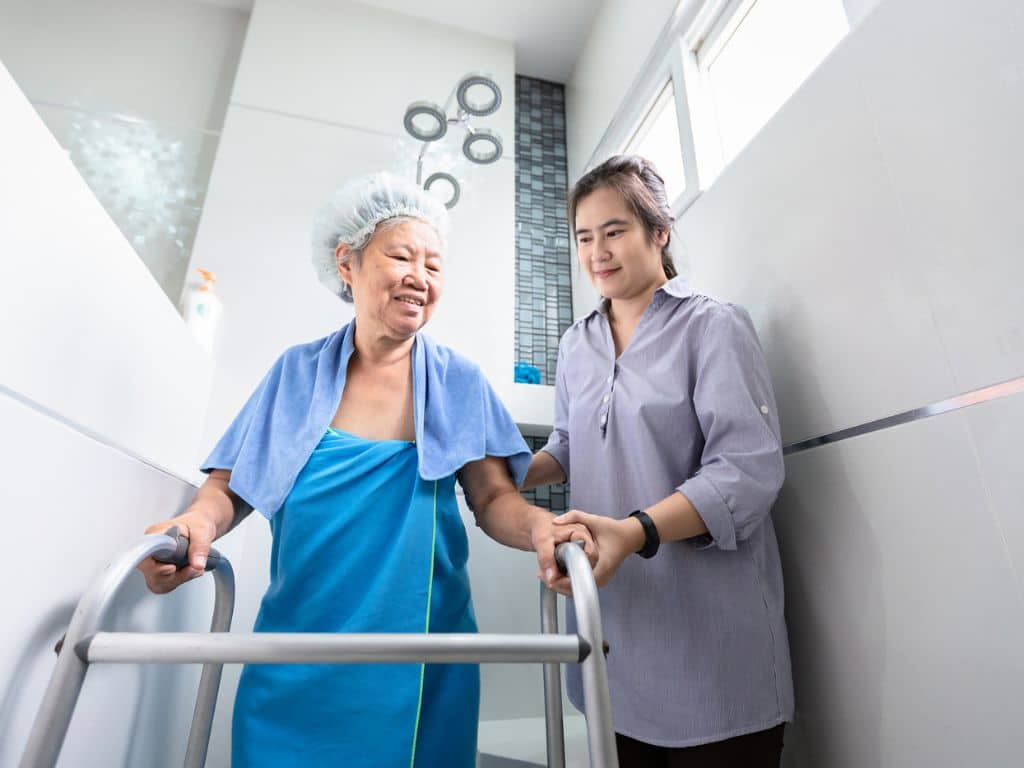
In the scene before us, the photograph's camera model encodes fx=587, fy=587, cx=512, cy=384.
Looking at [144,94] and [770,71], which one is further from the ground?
[144,94]

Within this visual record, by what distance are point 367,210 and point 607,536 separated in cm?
76

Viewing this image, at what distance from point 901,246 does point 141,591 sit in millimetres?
1187

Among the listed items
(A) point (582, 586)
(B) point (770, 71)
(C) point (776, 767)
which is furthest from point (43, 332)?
(B) point (770, 71)

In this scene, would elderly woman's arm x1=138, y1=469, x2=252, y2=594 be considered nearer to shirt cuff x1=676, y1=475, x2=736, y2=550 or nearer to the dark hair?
shirt cuff x1=676, y1=475, x2=736, y2=550

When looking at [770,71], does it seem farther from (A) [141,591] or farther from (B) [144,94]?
(B) [144,94]

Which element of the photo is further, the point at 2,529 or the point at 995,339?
the point at 995,339

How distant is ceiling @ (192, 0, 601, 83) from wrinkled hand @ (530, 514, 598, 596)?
239 cm

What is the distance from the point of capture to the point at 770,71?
1426 millimetres

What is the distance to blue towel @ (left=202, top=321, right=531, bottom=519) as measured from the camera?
92 cm

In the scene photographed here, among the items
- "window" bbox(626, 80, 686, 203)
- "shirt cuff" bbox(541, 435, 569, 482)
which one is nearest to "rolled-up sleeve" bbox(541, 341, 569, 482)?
"shirt cuff" bbox(541, 435, 569, 482)

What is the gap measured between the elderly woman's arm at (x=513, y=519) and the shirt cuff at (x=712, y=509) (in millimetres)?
181

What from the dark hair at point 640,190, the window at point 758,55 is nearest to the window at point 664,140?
the window at point 758,55

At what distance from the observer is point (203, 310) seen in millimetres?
1646

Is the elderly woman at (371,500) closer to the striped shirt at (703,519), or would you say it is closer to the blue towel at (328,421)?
the blue towel at (328,421)
